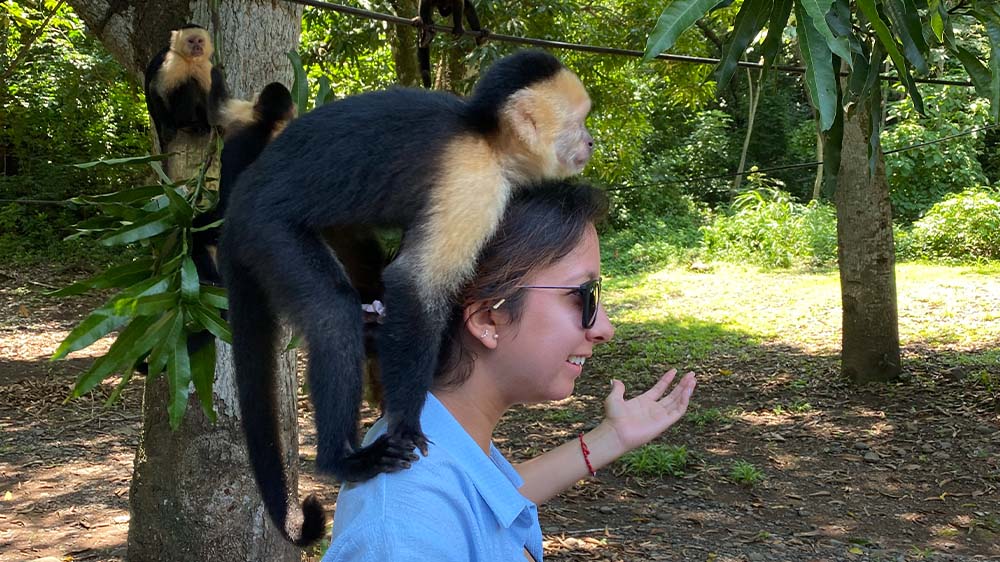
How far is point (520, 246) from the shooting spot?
130 centimetres

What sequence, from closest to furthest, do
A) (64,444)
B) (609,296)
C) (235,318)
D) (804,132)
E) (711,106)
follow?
(235,318)
(64,444)
(609,296)
(804,132)
(711,106)

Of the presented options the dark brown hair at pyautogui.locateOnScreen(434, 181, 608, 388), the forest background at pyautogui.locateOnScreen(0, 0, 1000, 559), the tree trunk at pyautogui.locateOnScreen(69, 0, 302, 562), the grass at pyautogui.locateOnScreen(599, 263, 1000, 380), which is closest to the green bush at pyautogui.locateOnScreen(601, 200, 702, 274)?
the forest background at pyautogui.locateOnScreen(0, 0, 1000, 559)

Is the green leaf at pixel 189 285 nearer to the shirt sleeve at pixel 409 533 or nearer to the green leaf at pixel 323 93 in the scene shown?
the green leaf at pixel 323 93

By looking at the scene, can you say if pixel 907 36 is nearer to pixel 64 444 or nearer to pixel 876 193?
pixel 876 193

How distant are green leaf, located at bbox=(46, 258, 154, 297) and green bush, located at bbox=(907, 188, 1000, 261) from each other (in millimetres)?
10994

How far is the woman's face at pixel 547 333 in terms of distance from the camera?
1285mm

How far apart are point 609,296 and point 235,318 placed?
909 centimetres

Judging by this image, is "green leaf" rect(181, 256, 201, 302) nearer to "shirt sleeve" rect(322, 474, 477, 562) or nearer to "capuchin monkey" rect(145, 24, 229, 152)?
"shirt sleeve" rect(322, 474, 477, 562)

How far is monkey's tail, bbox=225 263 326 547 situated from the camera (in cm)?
158

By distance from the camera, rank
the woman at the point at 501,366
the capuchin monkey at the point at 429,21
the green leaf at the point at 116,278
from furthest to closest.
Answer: the capuchin monkey at the point at 429,21
the green leaf at the point at 116,278
the woman at the point at 501,366

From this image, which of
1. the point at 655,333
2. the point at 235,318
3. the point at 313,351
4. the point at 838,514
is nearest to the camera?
the point at 313,351

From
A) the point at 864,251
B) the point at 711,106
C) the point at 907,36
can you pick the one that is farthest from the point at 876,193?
the point at 711,106

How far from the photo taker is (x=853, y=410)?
18.7 feet

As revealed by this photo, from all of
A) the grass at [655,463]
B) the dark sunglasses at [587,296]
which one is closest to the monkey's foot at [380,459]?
the dark sunglasses at [587,296]
